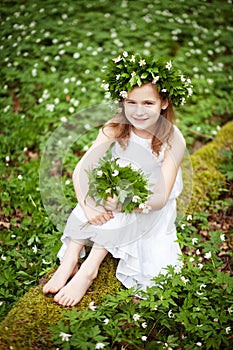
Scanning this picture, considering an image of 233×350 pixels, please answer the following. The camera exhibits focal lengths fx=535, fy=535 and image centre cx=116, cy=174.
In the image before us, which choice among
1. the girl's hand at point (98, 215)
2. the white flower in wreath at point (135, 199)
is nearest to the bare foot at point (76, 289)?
the girl's hand at point (98, 215)

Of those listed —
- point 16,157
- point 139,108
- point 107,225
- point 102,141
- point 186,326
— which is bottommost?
point 16,157

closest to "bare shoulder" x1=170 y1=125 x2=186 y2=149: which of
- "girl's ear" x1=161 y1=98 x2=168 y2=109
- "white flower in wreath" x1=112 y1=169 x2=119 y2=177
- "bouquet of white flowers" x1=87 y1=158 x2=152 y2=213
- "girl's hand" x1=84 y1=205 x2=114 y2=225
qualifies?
"girl's ear" x1=161 y1=98 x2=168 y2=109

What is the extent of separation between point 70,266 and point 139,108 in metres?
1.07

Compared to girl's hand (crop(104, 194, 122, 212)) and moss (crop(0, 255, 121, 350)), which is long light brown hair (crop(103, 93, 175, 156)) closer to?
girl's hand (crop(104, 194, 122, 212))

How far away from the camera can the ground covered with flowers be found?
121 inches

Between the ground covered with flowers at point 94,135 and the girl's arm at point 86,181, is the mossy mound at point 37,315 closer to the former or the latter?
the ground covered with flowers at point 94,135

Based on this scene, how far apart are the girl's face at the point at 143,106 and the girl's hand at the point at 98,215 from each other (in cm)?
57

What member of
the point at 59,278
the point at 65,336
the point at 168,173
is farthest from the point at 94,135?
the point at 65,336

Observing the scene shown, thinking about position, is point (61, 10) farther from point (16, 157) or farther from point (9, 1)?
point (16, 157)

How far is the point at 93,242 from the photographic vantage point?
11.2 ft

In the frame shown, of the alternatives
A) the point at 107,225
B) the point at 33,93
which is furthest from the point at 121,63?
the point at 33,93

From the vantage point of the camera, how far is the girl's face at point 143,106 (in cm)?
326

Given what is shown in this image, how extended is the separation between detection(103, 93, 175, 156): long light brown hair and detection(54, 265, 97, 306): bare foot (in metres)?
0.87

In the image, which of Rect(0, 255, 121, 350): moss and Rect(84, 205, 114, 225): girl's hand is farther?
Rect(84, 205, 114, 225): girl's hand
